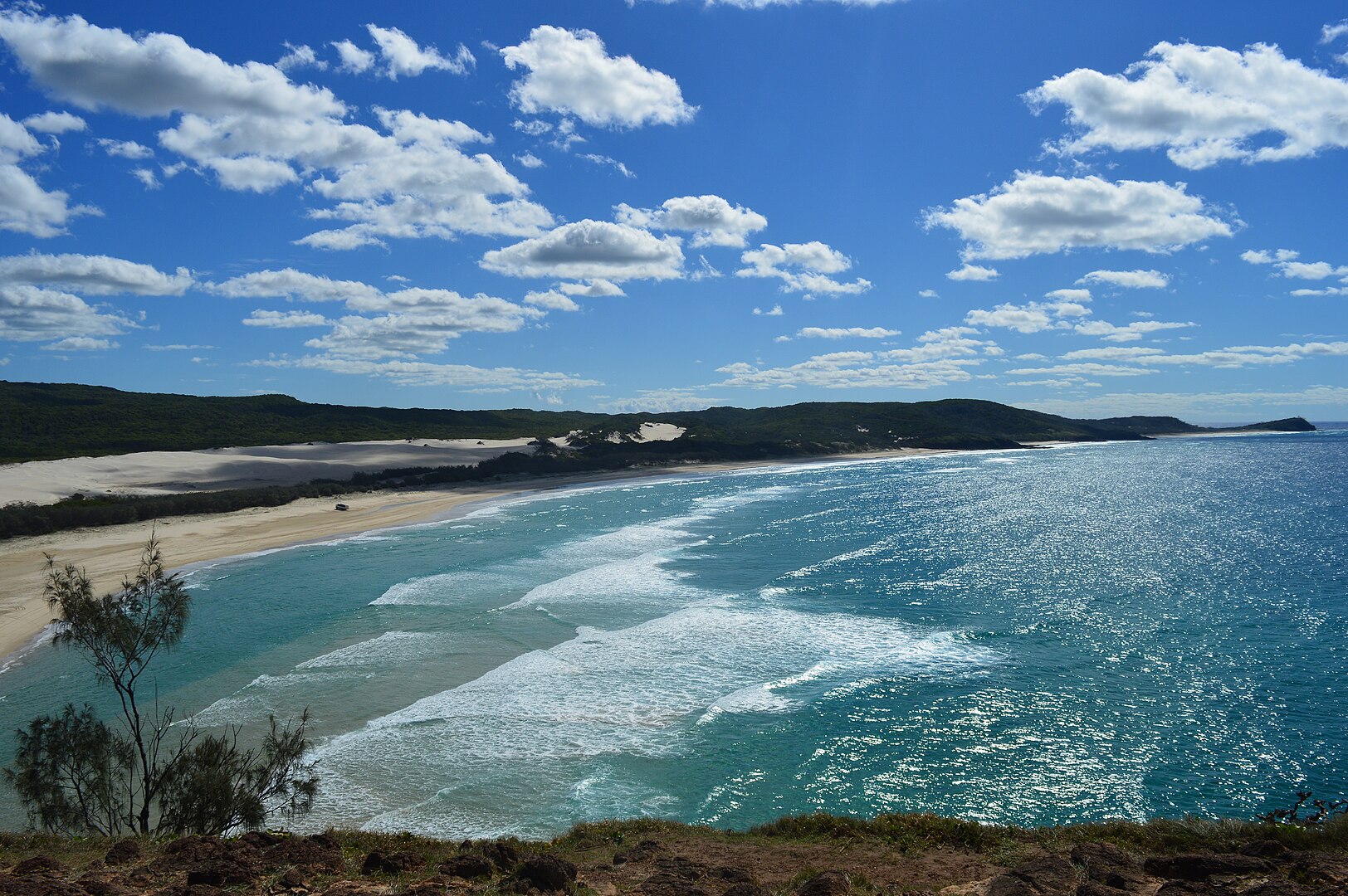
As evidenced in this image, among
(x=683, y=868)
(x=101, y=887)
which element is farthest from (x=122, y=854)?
(x=683, y=868)

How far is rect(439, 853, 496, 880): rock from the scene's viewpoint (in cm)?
918

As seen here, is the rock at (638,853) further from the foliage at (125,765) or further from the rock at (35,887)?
the rock at (35,887)

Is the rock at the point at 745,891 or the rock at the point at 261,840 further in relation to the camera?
the rock at the point at 261,840

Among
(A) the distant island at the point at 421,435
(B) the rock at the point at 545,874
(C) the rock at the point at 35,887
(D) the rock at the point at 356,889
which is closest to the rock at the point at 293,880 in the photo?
(D) the rock at the point at 356,889

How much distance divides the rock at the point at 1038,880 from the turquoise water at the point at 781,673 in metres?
4.21

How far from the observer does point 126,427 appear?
367 ft

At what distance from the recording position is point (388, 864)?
31.0 feet

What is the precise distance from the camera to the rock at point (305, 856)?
9.40m

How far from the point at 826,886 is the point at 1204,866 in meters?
4.06

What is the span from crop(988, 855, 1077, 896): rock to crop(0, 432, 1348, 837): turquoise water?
13.8 ft

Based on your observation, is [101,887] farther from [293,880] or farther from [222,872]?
[293,880]

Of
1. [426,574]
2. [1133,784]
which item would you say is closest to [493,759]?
[1133,784]

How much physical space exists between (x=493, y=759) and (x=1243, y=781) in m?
13.7

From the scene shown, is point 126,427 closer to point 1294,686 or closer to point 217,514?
point 217,514
